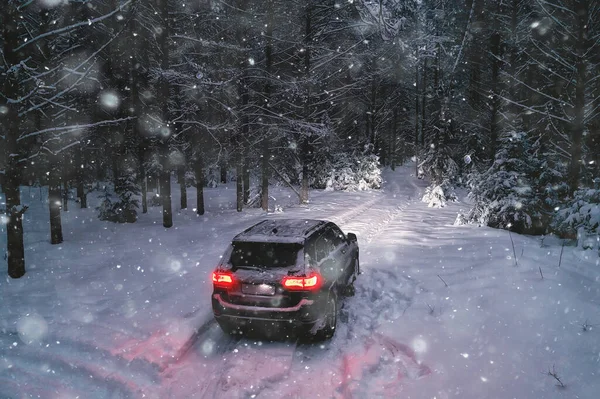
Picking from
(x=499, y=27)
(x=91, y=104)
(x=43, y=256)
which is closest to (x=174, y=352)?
(x=43, y=256)

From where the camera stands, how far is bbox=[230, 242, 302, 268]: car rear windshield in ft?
17.6

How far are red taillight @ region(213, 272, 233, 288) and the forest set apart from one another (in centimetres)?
434

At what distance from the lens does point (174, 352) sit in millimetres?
5438

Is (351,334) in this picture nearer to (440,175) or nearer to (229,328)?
(229,328)

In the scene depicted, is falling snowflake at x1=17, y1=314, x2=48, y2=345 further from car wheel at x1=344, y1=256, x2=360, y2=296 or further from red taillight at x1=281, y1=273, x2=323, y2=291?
car wheel at x1=344, y1=256, x2=360, y2=296

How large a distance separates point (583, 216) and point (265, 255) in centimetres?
692

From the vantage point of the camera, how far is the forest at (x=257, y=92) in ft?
27.9

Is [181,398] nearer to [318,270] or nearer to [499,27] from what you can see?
[318,270]

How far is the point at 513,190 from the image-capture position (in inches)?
468

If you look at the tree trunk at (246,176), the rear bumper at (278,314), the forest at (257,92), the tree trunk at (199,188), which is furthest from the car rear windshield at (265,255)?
the tree trunk at (199,188)

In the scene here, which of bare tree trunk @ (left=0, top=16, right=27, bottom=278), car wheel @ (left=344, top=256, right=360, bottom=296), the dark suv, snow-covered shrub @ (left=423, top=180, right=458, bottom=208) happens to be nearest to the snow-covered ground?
car wheel @ (left=344, top=256, right=360, bottom=296)

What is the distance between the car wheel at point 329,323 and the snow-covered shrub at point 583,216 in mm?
5594

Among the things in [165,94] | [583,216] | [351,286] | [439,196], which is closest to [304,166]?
[439,196]

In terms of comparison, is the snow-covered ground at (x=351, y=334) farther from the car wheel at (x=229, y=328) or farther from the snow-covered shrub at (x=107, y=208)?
the snow-covered shrub at (x=107, y=208)
